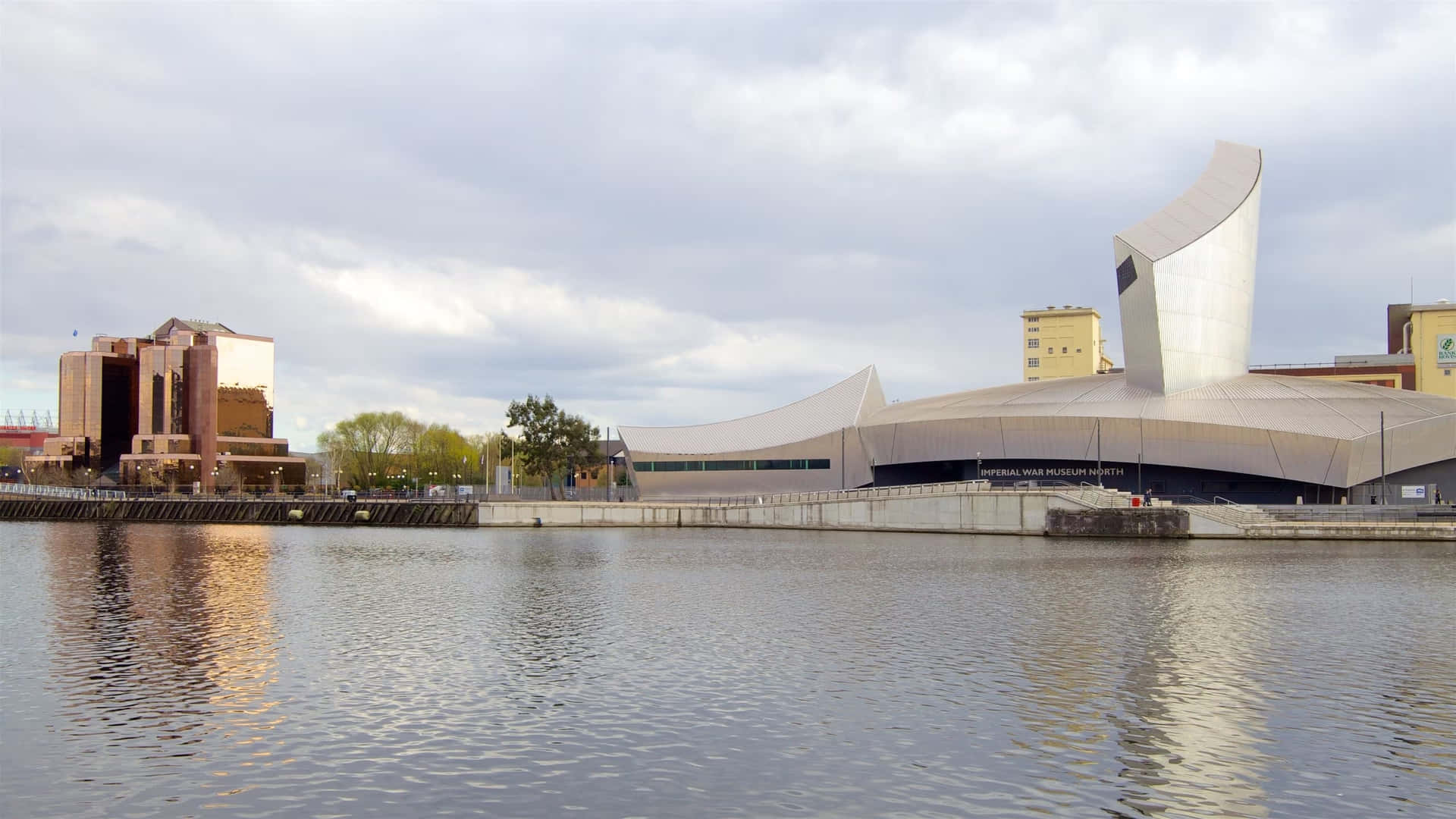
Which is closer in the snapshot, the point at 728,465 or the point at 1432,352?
the point at 728,465

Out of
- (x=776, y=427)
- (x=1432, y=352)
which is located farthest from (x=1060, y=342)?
(x=776, y=427)

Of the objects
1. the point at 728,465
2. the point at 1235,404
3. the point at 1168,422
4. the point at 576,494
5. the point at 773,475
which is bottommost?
the point at 576,494

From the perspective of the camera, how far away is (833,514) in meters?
63.1

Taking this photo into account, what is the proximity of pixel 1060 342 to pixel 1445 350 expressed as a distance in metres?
39.2

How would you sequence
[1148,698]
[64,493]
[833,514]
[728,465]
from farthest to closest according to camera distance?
[64,493] < [728,465] < [833,514] < [1148,698]

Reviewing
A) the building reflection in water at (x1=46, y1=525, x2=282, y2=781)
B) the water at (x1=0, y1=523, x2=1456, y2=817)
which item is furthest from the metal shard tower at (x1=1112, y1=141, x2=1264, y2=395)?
the building reflection in water at (x1=46, y1=525, x2=282, y2=781)

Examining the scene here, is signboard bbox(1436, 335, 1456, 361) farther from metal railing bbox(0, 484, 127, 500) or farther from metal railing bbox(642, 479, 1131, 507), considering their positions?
metal railing bbox(0, 484, 127, 500)

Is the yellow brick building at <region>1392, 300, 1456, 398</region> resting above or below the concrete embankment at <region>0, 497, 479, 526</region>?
above

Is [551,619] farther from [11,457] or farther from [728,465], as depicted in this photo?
[11,457]

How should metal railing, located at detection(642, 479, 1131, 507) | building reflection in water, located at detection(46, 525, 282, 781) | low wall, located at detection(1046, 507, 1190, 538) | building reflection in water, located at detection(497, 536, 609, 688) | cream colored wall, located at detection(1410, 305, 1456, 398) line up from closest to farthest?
building reflection in water, located at detection(46, 525, 282, 781) < building reflection in water, located at detection(497, 536, 609, 688) < low wall, located at detection(1046, 507, 1190, 538) < metal railing, located at detection(642, 479, 1131, 507) < cream colored wall, located at detection(1410, 305, 1456, 398)

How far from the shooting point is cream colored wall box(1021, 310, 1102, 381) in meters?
134

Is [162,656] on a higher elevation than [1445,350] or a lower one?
lower

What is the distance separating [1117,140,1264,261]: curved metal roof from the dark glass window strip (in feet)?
84.6

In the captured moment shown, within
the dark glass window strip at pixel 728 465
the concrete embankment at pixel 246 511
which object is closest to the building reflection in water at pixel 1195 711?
the concrete embankment at pixel 246 511
